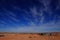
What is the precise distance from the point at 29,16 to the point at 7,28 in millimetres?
454

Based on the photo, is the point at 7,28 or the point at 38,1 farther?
the point at 7,28

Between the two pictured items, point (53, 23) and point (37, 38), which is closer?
point (53, 23)

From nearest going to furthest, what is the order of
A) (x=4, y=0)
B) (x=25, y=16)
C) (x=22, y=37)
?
(x=4, y=0), (x=25, y=16), (x=22, y=37)

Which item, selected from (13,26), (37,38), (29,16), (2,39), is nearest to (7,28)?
(13,26)

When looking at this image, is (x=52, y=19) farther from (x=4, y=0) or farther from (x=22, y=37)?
(x=4, y=0)

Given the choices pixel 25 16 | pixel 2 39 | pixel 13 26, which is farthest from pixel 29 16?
pixel 2 39

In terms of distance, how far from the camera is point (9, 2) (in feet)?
5.49

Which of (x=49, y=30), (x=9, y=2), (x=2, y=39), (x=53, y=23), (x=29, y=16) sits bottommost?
(x=2, y=39)

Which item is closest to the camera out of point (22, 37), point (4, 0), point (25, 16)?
point (4, 0)

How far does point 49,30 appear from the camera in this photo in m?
1.84

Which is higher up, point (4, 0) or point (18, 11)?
point (4, 0)

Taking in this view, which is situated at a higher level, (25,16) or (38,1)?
(38,1)

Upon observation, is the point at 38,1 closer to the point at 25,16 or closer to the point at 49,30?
the point at 25,16

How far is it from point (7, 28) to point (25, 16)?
39 centimetres
